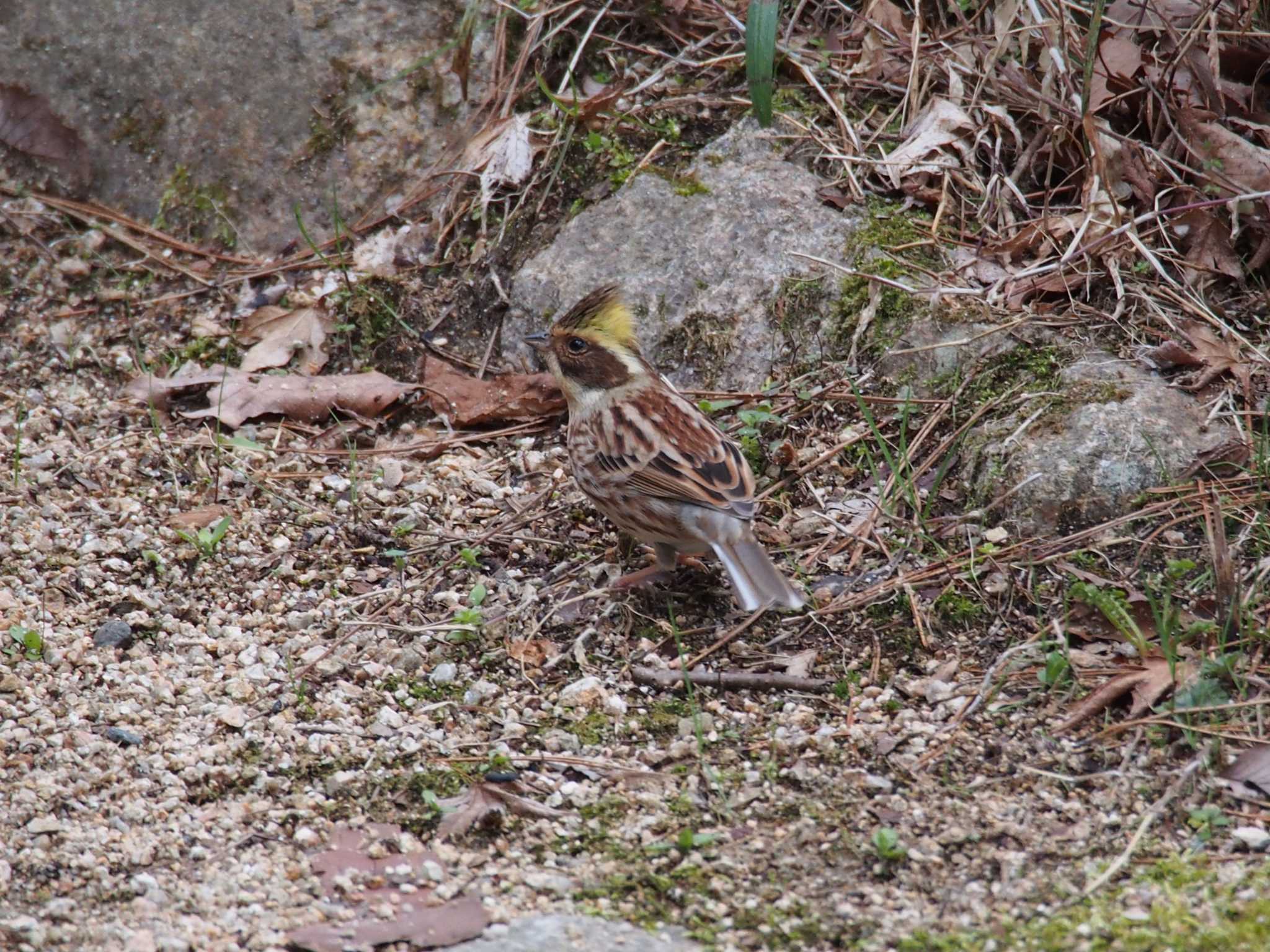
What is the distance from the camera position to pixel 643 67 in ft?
21.6

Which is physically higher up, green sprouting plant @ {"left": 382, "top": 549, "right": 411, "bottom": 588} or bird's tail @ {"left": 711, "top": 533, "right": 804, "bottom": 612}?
bird's tail @ {"left": 711, "top": 533, "right": 804, "bottom": 612}

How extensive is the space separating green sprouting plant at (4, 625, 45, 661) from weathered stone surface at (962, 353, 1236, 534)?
3.26 meters

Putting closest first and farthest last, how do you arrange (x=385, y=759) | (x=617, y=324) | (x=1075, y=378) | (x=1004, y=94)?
(x=385, y=759), (x=1075, y=378), (x=617, y=324), (x=1004, y=94)

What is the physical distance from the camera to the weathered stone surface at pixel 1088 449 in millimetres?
4617

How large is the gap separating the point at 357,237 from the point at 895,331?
106 inches

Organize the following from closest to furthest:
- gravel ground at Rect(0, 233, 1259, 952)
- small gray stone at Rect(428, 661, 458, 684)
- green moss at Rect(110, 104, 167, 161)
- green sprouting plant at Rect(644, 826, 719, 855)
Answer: gravel ground at Rect(0, 233, 1259, 952)
green sprouting plant at Rect(644, 826, 719, 855)
small gray stone at Rect(428, 661, 458, 684)
green moss at Rect(110, 104, 167, 161)

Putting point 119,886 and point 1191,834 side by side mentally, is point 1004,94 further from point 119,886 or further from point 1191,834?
point 119,886

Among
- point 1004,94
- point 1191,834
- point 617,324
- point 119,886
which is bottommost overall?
point 1191,834

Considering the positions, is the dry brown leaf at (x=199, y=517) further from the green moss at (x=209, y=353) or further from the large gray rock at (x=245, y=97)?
the large gray rock at (x=245, y=97)

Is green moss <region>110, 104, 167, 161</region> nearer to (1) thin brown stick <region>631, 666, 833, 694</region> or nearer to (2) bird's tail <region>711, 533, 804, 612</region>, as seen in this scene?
(2) bird's tail <region>711, 533, 804, 612</region>

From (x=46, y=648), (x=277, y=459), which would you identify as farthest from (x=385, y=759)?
(x=277, y=459)

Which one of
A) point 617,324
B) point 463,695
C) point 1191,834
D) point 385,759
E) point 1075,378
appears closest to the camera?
point 1191,834

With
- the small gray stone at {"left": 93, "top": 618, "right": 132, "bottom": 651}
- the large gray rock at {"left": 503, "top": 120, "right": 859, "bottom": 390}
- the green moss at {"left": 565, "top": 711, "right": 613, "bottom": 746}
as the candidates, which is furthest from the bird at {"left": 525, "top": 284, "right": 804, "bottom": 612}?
the small gray stone at {"left": 93, "top": 618, "right": 132, "bottom": 651}

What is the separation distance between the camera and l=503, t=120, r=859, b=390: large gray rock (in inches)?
224
